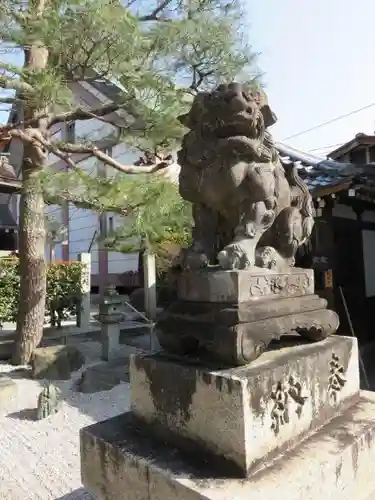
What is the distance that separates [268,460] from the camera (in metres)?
1.51

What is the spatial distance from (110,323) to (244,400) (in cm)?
505

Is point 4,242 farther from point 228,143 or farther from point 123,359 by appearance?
point 228,143

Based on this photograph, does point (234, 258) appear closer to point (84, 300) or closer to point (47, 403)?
point (47, 403)

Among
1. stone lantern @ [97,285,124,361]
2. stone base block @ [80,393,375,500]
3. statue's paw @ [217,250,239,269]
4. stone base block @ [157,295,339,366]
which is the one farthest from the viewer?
stone lantern @ [97,285,124,361]

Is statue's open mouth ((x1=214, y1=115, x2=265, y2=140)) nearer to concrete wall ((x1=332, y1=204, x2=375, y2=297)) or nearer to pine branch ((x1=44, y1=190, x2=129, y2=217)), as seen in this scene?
pine branch ((x1=44, y1=190, x2=129, y2=217))

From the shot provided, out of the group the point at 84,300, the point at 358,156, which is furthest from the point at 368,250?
the point at 84,300

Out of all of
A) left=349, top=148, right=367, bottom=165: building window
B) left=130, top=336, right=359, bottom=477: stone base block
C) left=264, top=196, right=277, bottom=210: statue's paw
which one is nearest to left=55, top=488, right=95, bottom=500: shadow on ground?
left=130, top=336, right=359, bottom=477: stone base block

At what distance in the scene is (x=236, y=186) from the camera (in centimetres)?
181

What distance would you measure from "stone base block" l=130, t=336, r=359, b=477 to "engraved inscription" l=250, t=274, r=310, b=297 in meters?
0.29

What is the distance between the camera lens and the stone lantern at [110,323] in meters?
6.13

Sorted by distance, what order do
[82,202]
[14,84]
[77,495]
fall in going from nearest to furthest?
1. [77,495]
2. [14,84]
3. [82,202]

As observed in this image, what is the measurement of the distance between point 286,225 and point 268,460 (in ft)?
3.59

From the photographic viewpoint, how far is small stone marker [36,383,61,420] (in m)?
4.14

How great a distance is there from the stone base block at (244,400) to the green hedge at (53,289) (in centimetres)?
601
